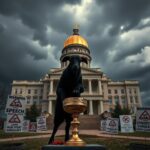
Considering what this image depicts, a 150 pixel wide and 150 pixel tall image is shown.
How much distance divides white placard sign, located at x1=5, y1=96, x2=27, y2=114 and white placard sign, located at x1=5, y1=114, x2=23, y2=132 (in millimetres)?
268

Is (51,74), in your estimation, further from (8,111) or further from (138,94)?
(8,111)

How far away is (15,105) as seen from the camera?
9.09 m

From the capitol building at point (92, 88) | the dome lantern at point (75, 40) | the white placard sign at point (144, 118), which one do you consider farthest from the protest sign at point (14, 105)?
the dome lantern at point (75, 40)

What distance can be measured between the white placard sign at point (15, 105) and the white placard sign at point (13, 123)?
0.27 m

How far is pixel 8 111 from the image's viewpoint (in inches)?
354

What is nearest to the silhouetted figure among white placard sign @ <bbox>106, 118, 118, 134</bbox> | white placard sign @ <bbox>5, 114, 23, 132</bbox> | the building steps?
white placard sign @ <bbox>5, 114, 23, 132</bbox>

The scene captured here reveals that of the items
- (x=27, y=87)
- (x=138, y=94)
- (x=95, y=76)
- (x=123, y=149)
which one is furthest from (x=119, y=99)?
(x=123, y=149)

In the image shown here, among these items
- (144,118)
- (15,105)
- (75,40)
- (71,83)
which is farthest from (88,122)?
(75,40)

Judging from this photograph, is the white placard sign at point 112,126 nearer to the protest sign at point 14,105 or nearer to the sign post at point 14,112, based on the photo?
the sign post at point 14,112

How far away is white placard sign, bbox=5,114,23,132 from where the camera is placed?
30.3 feet

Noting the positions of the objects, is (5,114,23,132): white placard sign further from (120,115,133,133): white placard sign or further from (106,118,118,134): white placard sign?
(120,115,133,133): white placard sign

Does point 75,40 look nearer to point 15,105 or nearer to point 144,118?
point 144,118

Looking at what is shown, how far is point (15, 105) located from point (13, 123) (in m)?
1.02

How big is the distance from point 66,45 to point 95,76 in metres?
22.1
